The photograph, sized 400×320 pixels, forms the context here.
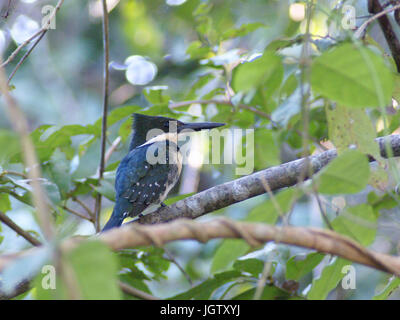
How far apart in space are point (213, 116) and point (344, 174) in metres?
1.37

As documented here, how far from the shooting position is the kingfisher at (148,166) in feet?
8.00

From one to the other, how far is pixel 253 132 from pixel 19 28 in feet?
3.65

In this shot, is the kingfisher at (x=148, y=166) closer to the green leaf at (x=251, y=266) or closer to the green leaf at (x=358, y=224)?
the green leaf at (x=251, y=266)

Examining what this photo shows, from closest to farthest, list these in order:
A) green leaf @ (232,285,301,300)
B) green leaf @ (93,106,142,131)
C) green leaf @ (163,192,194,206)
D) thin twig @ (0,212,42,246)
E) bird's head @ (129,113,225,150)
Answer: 1. green leaf @ (232,285,301,300)
2. thin twig @ (0,212,42,246)
3. green leaf @ (163,192,194,206)
4. green leaf @ (93,106,142,131)
5. bird's head @ (129,113,225,150)

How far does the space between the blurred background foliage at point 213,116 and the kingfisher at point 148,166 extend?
0.13 meters

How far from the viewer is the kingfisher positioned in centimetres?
244

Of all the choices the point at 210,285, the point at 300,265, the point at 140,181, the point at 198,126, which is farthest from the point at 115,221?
the point at 300,265

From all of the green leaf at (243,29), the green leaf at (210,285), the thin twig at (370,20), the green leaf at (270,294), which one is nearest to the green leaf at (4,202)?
the green leaf at (210,285)

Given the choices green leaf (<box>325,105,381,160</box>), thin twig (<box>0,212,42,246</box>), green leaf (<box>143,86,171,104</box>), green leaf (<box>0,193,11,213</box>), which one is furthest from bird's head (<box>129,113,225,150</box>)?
green leaf (<box>325,105,381,160</box>)

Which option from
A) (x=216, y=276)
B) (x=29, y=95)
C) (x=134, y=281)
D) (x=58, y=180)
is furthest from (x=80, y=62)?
(x=216, y=276)

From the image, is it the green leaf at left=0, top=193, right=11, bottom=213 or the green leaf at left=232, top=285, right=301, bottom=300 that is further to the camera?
the green leaf at left=0, top=193, right=11, bottom=213

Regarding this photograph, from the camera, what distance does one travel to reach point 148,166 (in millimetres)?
2635

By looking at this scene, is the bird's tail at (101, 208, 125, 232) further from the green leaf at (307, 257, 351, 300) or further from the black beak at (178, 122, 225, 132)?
the green leaf at (307, 257, 351, 300)
